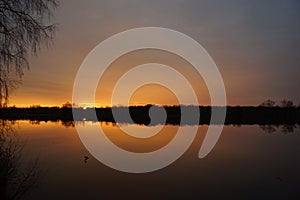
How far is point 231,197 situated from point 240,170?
363 centimetres

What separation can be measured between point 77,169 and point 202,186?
458cm

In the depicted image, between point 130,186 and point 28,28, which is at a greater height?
point 28,28

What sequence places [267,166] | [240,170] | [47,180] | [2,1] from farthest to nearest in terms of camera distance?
[267,166] → [240,170] → [47,180] → [2,1]

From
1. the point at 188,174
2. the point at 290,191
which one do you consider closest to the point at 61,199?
the point at 188,174

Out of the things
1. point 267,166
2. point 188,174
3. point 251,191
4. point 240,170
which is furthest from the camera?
point 267,166

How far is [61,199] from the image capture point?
782cm

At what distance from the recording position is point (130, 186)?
30.0 feet

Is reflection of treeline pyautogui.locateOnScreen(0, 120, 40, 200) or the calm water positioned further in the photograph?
the calm water

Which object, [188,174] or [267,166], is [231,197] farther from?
[267,166]

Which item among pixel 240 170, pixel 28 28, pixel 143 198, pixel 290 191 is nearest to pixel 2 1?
pixel 28 28

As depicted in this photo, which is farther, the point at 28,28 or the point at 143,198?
the point at 143,198

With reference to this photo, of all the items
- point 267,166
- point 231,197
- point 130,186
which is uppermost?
point 267,166

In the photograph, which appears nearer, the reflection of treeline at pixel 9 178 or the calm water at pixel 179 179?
the reflection of treeline at pixel 9 178

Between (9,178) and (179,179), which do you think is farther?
(179,179)
